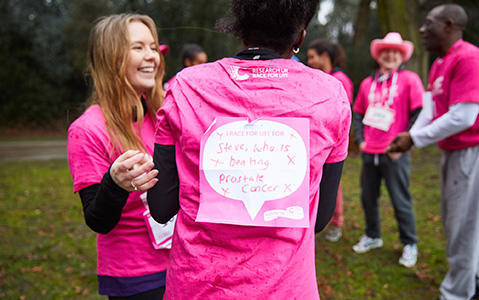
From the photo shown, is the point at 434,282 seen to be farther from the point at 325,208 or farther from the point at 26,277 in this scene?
the point at 26,277

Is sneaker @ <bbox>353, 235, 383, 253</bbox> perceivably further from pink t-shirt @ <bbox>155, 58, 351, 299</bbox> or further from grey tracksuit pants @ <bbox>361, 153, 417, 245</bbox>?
Result: pink t-shirt @ <bbox>155, 58, 351, 299</bbox>

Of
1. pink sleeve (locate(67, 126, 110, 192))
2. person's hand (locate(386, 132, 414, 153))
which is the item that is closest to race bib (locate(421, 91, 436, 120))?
person's hand (locate(386, 132, 414, 153))

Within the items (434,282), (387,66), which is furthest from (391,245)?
(387,66)

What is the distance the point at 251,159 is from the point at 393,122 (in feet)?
11.2

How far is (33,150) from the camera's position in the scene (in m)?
13.7

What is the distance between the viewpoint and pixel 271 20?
4.01 ft

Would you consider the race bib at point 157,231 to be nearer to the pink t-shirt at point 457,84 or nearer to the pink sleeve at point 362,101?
the pink t-shirt at point 457,84

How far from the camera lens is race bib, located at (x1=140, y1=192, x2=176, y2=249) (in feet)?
5.84

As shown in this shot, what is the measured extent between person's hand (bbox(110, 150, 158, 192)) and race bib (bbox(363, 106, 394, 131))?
3314 millimetres

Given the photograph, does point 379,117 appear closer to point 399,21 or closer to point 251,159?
point 251,159

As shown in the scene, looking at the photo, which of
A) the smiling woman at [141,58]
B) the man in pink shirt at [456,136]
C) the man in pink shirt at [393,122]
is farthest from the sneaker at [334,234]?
the smiling woman at [141,58]

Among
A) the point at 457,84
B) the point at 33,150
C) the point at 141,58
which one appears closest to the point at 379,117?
the point at 457,84

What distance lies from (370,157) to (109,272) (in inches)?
131

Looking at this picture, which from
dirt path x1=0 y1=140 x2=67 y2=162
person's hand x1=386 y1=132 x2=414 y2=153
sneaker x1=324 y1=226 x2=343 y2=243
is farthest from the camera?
dirt path x1=0 y1=140 x2=67 y2=162
